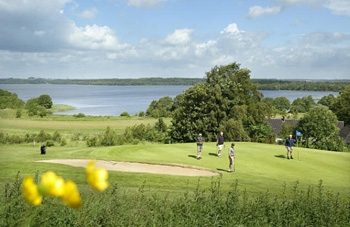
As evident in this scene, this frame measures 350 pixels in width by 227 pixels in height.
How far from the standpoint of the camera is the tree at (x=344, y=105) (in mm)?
91750

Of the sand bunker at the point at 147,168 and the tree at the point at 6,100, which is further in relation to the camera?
the sand bunker at the point at 147,168

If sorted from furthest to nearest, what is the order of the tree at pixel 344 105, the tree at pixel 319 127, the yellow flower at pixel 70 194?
the tree at pixel 344 105
the tree at pixel 319 127
the yellow flower at pixel 70 194

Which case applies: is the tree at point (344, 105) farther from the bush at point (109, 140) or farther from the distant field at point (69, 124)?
the bush at point (109, 140)

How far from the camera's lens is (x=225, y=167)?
26.4m

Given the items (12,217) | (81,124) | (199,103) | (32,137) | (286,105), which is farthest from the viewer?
(286,105)

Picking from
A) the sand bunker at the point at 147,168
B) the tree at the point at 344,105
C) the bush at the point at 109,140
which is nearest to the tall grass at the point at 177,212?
the sand bunker at the point at 147,168

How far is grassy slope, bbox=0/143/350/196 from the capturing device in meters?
19.2

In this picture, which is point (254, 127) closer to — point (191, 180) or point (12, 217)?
point (191, 180)

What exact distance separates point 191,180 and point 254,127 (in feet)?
150

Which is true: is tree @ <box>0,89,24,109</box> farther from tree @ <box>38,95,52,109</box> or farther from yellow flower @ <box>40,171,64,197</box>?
tree @ <box>38,95,52,109</box>

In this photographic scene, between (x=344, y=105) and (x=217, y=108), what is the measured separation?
4250 cm

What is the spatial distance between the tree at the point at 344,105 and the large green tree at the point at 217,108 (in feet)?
111

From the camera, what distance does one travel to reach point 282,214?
12070 mm

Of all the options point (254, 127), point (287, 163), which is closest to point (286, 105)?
point (254, 127)
